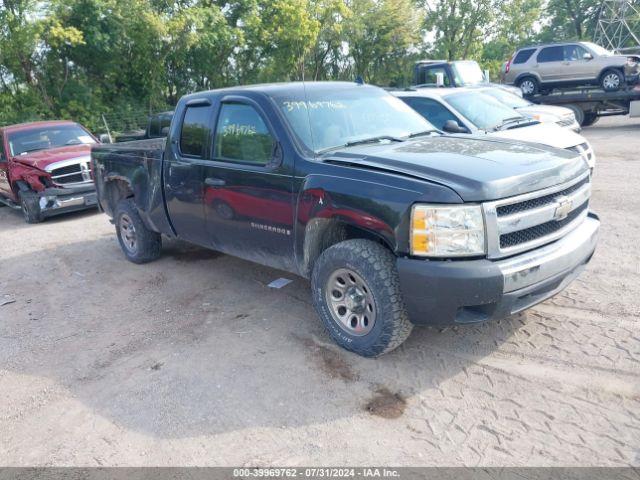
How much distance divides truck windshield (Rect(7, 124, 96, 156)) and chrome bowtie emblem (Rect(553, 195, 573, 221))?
9.40 m

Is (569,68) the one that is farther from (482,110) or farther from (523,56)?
(482,110)

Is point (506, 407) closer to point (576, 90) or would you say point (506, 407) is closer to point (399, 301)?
point (399, 301)

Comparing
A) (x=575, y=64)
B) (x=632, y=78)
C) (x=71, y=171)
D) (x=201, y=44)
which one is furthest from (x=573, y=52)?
(x=71, y=171)

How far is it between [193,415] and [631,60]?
17.1 m

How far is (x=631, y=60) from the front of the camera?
1580 cm

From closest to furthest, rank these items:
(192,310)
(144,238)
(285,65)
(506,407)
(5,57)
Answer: (506,407), (192,310), (144,238), (5,57), (285,65)

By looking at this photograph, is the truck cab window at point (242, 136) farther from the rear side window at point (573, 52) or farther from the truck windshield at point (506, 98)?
the rear side window at point (573, 52)

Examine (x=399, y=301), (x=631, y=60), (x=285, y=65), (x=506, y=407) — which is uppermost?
(x=285, y=65)

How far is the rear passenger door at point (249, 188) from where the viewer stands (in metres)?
4.24

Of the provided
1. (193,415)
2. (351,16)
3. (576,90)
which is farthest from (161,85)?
(193,415)

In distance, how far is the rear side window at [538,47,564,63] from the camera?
1708 cm

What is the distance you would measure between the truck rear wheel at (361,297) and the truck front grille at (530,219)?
68 centimetres

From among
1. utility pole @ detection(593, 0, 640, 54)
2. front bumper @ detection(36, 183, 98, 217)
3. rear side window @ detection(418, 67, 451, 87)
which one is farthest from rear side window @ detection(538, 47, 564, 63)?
front bumper @ detection(36, 183, 98, 217)

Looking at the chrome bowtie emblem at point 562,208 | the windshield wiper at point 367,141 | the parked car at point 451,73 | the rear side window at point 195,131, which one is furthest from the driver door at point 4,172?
the parked car at point 451,73
